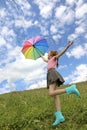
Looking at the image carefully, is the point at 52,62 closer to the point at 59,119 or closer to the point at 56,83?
the point at 56,83

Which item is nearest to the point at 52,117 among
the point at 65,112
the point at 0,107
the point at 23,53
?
the point at 65,112

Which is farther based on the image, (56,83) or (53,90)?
(56,83)

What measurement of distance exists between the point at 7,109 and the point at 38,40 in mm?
3617

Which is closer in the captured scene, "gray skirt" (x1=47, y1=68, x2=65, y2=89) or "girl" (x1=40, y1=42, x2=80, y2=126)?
"girl" (x1=40, y1=42, x2=80, y2=126)

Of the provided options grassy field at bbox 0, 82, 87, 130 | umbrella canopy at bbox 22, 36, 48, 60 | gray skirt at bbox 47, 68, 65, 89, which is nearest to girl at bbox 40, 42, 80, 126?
gray skirt at bbox 47, 68, 65, 89

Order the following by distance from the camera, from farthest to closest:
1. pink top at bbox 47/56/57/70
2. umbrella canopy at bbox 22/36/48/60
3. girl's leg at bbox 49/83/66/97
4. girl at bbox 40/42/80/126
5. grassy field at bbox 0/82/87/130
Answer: umbrella canopy at bbox 22/36/48/60, pink top at bbox 47/56/57/70, grassy field at bbox 0/82/87/130, girl's leg at bbox 49/83/66/97, girl at bbox 40/42/80/126

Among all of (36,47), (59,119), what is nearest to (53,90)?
(59,119)

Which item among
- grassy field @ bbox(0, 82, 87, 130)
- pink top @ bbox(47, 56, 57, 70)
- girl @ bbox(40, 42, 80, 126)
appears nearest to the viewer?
girl @ bbox(40, 42, 80, 126)

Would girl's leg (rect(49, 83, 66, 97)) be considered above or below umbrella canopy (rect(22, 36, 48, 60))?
below

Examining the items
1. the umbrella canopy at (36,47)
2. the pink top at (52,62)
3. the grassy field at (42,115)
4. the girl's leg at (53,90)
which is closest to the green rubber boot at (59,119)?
the grassy field at (42,115)

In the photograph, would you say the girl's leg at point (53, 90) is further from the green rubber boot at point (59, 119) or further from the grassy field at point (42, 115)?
the grassy field at point (42, 115)

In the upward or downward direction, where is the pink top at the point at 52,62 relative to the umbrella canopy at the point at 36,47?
downward

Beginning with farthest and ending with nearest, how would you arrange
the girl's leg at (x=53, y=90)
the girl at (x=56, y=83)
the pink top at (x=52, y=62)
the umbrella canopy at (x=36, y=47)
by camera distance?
the umbrella canopy at (x=36, y=47) → the pink top at (x=52, y=62) → the girl's leg at (x=53, y=90) → the girl at (x=56, y=83)

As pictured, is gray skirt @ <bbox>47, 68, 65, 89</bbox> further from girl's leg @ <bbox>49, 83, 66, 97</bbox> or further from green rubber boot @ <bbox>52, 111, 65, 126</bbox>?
green rubber boot @ <bbox>52, 111, 65, 126</bbox>
